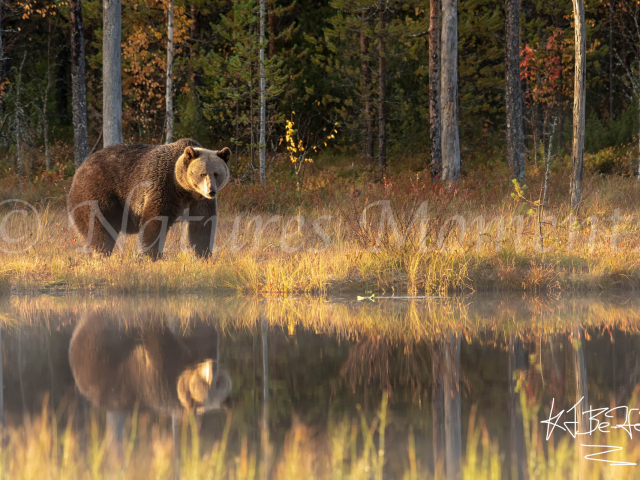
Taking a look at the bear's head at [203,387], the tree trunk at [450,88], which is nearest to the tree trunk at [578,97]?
the tree trunk at [450,88]

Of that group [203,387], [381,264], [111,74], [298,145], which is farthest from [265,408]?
[298,145]

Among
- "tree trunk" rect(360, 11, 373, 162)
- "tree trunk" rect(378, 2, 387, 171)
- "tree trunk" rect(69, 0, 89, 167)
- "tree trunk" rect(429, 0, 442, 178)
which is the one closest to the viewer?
"tree trunk" rect(69, 0, 89, 167)

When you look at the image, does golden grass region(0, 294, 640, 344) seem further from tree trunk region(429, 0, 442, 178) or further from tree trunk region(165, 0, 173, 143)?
tree trunk region(165, 0, 173, 143)

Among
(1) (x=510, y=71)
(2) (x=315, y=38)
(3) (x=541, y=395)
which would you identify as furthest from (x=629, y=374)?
(2) (x=315, y=38)

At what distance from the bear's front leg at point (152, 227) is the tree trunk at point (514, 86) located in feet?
34.3

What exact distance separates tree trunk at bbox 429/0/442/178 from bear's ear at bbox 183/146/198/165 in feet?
29.1

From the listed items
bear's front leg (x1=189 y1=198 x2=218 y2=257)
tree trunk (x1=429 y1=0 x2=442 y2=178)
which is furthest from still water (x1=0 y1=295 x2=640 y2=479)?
tree trunk (x1=429 y1=0 x2=442 y2=178)

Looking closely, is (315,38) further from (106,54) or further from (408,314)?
(408,314)

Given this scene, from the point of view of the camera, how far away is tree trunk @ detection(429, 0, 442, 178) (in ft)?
59.2

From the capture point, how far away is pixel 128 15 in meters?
23.3

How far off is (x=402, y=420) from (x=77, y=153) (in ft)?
52.3

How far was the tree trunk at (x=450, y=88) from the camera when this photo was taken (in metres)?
16.3
